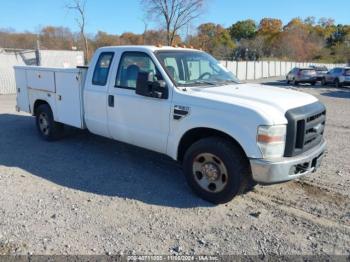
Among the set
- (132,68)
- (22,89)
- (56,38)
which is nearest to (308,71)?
(22,89)

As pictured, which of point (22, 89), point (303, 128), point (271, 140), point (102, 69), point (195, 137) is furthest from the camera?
point (22, 89)

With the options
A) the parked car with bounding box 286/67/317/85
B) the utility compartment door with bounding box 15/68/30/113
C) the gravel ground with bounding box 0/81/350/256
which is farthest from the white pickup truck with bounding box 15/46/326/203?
the parked car with bounding box 286/67/317/85

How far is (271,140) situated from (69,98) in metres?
4.09

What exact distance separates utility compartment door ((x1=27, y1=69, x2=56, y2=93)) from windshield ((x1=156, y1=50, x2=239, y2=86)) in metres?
2.81

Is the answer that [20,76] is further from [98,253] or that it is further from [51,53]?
[51,53]

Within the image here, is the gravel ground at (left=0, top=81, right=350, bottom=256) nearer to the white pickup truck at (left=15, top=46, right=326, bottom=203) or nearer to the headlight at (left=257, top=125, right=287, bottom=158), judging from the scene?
the white pickup truck at (left=15, top=46, right=326, bottom=203)

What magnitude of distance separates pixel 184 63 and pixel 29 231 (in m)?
3.16

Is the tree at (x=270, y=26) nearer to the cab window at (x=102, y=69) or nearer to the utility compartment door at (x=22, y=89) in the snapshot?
the utility compartment door at (x=22, y=89)

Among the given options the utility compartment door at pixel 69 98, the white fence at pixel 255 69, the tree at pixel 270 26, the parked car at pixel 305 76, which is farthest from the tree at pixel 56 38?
the tree at pixel 270 26

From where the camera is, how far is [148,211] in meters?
4.41

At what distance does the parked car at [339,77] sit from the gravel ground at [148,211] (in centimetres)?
2139

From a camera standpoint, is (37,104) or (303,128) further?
(37,104)

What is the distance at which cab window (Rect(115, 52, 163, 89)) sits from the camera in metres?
5.29

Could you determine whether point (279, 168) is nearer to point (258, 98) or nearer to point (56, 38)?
point (258, 98)
